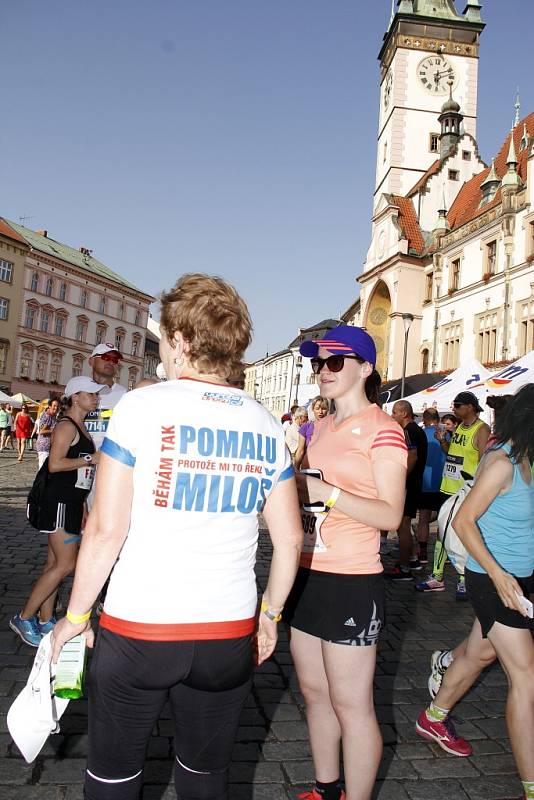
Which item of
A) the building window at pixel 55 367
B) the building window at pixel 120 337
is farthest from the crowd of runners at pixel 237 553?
the building window at pixel 120 337

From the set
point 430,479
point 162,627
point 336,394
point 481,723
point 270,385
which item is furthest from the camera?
point 270,385

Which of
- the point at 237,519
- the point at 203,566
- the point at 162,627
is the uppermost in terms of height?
the point at 237,519

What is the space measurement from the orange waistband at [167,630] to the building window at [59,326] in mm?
62432

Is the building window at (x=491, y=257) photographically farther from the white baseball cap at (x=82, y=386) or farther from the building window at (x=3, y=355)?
the building window at (x=3, y=355)

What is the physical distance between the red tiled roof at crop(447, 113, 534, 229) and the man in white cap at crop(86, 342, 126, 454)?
29.8 m

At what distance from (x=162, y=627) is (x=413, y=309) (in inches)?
1577

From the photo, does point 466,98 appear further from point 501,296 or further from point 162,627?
point 162,627

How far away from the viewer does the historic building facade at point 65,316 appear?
57.3 m

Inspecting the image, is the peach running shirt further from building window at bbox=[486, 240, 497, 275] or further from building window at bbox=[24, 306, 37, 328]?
building window at bbox=[24, 306, 37, 328]

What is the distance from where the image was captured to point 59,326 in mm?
61625

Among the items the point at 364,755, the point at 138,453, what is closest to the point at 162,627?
the point at 138,453

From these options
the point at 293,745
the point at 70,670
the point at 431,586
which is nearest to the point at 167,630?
the point at 70,670

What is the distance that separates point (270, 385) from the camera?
109188mm

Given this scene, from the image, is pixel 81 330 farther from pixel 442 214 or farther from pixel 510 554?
pixel 510 554
